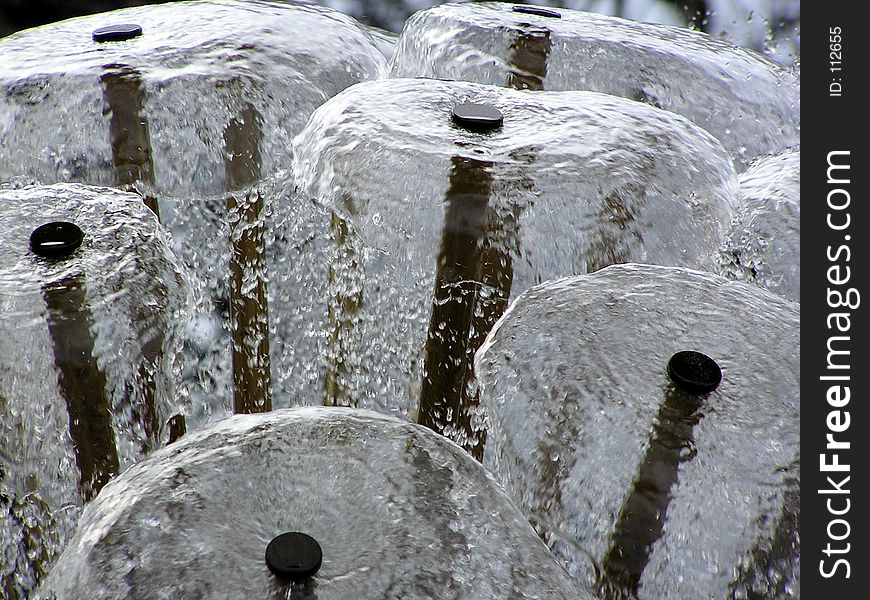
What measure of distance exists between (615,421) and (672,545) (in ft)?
0.43

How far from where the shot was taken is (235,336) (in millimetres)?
1805

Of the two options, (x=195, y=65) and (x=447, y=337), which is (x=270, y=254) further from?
(x=447, y=337)

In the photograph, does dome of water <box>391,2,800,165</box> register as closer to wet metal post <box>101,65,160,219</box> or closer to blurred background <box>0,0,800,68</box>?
wet metal post <box>101,65,160,219</box>

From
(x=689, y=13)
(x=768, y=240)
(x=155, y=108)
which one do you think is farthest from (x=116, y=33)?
(x=689, y=13)

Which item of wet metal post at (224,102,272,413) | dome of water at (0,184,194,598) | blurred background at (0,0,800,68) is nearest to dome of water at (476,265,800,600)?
dome of water at (0,184,194,598)

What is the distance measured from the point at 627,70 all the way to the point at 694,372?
0.90m

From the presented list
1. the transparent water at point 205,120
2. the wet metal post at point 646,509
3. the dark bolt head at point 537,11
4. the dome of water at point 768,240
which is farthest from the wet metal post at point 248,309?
the wet metal post at point 646,509

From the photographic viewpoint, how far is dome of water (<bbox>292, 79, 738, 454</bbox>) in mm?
1206

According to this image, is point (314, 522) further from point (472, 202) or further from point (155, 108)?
point (155, 108)

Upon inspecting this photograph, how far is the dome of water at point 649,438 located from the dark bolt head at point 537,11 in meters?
1.00

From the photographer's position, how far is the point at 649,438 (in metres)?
0.92

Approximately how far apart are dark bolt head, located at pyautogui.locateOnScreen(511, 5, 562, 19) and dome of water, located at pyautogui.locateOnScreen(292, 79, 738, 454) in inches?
19.6

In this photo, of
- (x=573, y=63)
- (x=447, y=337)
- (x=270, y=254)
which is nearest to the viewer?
(x=447, y=337)
